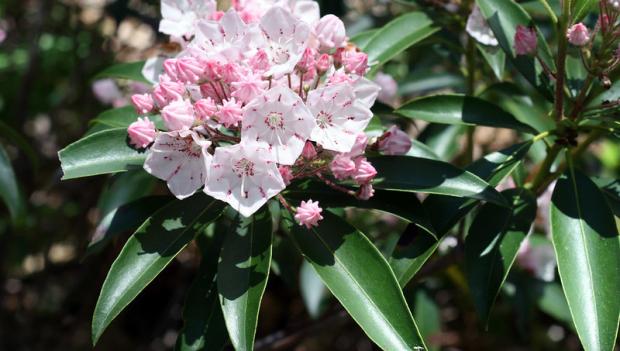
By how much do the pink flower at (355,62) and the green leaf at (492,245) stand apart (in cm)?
43

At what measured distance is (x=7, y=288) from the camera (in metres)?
3.20

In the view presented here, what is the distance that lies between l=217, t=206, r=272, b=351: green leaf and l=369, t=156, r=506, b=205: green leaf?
25 centimetres

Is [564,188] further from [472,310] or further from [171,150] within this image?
[472,310]

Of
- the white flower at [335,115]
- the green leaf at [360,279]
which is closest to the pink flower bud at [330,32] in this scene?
the white flower at [335,115]

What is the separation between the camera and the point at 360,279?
1431mm

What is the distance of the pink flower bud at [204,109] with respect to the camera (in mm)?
1378

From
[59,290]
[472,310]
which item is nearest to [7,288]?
[59,290]

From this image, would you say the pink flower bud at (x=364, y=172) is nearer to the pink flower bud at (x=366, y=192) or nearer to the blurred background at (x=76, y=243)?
the pink flower bud at (x=366, y=192)

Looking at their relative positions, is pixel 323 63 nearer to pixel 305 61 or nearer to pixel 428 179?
pixel 305 61

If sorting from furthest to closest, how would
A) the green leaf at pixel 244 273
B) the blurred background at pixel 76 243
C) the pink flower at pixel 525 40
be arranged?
the blurred background at pixel 76 243 → the pink flower at pixel 525 40 → the green leaf at pixel 244 273

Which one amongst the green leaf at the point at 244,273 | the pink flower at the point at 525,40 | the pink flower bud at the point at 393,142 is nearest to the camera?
the green leaf at the point at 244,273

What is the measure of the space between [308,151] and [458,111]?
1.42ft

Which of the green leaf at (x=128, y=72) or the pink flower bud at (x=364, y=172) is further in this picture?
the green leaf at (x=128, y=72)

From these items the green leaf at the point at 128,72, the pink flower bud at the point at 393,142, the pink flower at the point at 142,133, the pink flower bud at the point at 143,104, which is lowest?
the green leaf at the point at 128,72
